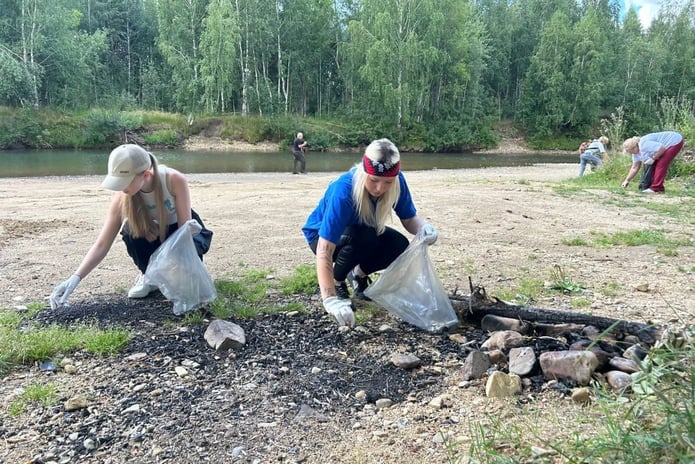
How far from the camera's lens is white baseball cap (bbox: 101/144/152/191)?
125 inches

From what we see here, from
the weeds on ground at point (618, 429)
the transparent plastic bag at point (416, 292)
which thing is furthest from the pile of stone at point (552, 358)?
the transparent plastic bag at point (416, 292)

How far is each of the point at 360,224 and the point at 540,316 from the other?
1.18 m

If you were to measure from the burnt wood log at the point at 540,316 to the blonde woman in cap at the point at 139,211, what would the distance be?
1.94m

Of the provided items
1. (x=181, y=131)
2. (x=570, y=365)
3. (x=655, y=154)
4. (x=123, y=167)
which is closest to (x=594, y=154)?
(x=655, y=154)

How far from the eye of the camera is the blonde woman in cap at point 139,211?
3223 mm

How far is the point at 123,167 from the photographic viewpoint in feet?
10.4

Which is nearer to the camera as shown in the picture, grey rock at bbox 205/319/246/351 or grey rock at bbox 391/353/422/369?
grey rock at bbox 391/353/422/369

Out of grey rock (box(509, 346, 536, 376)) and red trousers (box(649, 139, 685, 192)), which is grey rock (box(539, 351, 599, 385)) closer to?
grey rock (box(509, 346, 536, 376))

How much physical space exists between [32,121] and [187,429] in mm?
35245

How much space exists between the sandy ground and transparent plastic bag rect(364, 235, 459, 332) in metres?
0.90

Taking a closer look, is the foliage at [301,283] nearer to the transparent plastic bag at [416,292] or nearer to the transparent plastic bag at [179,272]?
the transparent plastic bag at [179,272]

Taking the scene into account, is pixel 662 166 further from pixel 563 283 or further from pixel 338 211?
pixel 338 211

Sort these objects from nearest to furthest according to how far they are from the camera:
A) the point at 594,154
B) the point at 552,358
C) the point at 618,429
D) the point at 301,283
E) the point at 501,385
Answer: the point at 618,429, the point at 501,385, the point at 552,358, the point at 301,283, the point at 594,154

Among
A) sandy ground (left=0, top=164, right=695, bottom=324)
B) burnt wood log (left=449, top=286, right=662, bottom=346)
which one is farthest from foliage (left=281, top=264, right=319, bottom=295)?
burnt wood log (left=449, top=286, right=662, bottom=346)
